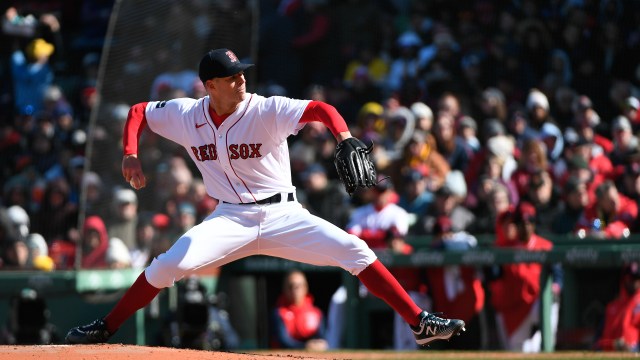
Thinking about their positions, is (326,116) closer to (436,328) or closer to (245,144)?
(245,144)

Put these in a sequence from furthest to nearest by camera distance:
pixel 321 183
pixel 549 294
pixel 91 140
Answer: pixel 321 183 → pixel 91 140 → pixel 549 294

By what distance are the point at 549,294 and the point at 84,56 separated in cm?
664

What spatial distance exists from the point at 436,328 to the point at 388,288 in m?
0.30

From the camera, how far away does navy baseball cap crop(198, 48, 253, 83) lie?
5.51 meters

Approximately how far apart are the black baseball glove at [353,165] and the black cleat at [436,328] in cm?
75

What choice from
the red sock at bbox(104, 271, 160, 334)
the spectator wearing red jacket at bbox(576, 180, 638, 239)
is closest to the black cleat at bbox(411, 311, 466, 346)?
the red sock at bbox(104, 271, 160, 334)

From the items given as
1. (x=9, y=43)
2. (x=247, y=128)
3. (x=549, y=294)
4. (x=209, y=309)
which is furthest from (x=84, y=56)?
(x=247, y=128)

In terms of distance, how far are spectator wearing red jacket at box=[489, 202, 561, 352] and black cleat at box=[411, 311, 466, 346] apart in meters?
3.09

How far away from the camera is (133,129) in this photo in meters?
5.81

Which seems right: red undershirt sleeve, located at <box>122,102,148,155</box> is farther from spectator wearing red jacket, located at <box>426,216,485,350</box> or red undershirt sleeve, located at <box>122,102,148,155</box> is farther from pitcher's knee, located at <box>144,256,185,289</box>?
spectator wearing red jacket, located at <box>426,216,485,350</box>

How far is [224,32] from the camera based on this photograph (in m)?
10.6

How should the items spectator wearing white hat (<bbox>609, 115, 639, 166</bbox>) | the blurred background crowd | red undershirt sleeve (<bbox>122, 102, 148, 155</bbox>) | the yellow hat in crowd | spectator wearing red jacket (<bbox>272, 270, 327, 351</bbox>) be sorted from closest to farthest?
red undershirt sleeve (<bbox>122, 102, 148, 155</bbox>) → spectator wearing red jacket (<bbox>272, 270, 327, 351</bbox>) → the blurred background crowd → spectator wearing white hat (<bbox>609, 115, 639, 166</bbox>) → the yellow hat in crowd

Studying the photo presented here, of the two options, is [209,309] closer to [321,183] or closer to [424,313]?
[321,183]

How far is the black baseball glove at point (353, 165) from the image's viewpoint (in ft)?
17.5
